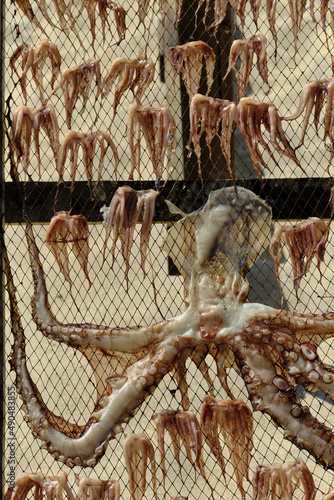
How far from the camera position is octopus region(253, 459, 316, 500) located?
7.54 feet

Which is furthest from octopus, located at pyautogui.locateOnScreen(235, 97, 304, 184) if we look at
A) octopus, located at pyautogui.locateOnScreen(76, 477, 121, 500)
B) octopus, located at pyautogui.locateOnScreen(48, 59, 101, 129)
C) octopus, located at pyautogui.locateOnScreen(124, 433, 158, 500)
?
octopus, located at pyautogui.locateOnScreen(76, 477, 121, 500)

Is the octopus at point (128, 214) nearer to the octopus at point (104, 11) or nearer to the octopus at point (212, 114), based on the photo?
the octopus at point (212, 114)

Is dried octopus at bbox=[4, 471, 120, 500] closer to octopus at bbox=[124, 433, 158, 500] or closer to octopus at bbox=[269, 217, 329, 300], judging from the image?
octopus at bbox=[124, 433, 158, 500]

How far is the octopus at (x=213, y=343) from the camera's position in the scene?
2328 mm

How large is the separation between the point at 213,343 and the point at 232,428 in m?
0.32

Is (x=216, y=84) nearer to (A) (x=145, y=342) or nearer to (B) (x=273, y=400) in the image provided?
(A) (x=145, y=342)

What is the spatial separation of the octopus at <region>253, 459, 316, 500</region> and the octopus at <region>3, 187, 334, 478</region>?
8cm

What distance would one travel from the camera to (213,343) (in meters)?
2.42

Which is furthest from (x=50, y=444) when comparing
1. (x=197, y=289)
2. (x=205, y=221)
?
(x=205, y=221)

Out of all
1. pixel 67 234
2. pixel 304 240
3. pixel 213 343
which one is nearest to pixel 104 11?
pixel 67 234

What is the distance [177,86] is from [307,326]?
4.17ft

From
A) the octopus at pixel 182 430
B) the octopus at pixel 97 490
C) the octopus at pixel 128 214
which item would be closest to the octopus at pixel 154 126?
the octopus at pixel 128 214

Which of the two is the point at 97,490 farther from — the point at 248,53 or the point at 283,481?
the point at 248,53

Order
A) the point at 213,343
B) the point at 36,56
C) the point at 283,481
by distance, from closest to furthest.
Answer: the point at 283,481 < the point at 213,343 < the point at 36,56
